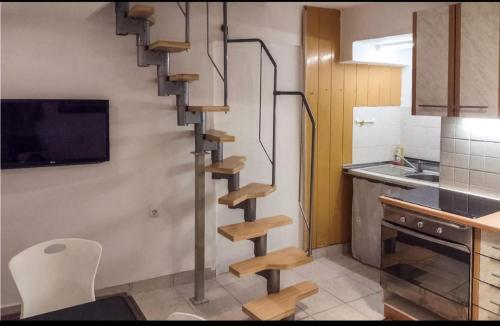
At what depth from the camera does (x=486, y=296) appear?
2.62 metres

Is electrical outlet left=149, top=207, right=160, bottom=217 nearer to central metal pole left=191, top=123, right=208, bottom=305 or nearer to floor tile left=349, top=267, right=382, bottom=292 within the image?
central metal pole left=191, top=123, right=208, bottom=305

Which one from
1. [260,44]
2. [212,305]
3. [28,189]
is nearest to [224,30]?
[260,44]

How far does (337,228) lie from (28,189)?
2.88 metres

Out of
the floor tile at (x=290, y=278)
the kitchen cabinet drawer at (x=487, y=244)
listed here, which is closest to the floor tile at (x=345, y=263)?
the floor tile at (x=290, y=278)

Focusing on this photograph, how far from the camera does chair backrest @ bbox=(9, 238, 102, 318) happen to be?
2.37 m

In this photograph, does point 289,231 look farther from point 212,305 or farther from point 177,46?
point 177,46

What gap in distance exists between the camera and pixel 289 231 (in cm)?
439

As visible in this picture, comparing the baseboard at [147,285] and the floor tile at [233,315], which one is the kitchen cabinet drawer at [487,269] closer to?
the floor tile at [233,315]

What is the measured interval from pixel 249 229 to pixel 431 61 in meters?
1.76

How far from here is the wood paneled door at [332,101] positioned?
166 inches

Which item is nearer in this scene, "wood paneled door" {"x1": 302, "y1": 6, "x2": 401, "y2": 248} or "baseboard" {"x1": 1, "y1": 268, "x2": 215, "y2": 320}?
"baseboard" {"x1": 1, "y1": 268, "x2": 215, "y2": 320}

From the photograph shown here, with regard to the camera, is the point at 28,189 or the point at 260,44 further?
the point at 260,44

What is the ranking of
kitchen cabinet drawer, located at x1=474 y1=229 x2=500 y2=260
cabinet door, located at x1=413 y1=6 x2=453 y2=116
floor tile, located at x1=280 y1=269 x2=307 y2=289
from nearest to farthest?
1. kitchen cabinet drawer, located at x1=474 y1=229 x2=500 y2=260
2. cabinet door, located at x1=413 y1=6 x2=453 y2=116
3. floor tile, located at x1=280 y1=269 x2=307 y2=289

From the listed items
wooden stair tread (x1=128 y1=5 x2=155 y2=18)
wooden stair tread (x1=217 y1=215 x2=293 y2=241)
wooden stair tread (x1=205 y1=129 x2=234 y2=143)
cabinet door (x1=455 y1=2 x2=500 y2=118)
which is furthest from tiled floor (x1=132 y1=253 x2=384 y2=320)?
wooden stair tread (x1=128 y1=5 x2=155 y2=18)
